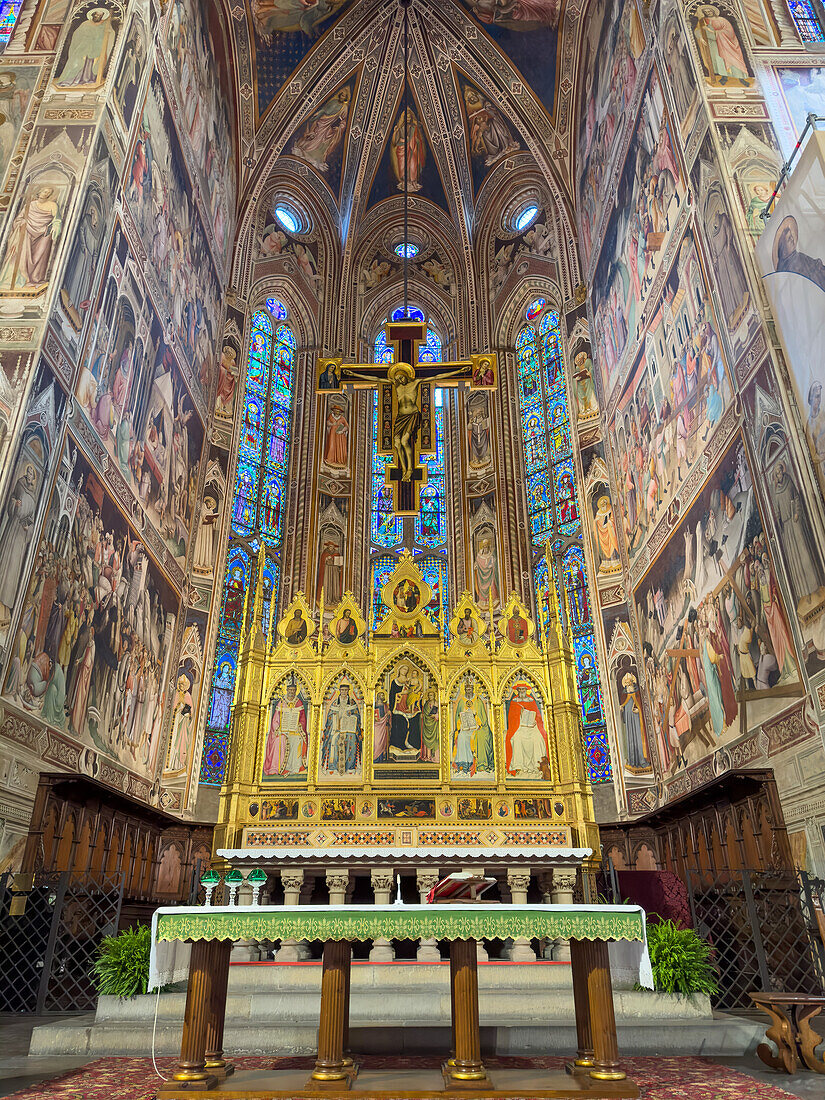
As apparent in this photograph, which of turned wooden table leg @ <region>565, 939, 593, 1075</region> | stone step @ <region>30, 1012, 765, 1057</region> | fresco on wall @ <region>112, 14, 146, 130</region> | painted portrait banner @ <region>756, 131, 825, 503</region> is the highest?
fresco on wall @ <region>112, 14, 146, 130</region>

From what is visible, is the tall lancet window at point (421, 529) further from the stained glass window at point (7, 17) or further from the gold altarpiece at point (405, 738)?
the stained glass window at point (7, 17)

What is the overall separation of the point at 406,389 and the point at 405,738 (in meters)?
7.63

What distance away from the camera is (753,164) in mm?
11086

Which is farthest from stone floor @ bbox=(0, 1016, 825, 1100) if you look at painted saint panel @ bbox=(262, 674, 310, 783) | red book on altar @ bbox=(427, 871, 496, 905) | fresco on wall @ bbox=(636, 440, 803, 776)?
fresco on wall @ bbox=(636, 440, 803, 776)

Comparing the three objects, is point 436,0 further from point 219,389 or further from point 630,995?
point 630,995

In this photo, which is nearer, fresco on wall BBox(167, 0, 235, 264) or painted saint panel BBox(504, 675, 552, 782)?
painted saint panel BBox(504, 675, 552, 782)

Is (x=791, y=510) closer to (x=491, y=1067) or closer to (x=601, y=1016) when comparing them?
(x=601, y=1016)

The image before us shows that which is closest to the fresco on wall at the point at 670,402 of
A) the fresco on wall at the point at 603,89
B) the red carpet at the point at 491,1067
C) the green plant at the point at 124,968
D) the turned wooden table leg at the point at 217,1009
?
the fresco on wall at the point at 603,89

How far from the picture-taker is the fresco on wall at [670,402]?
A: 11906 millimetres

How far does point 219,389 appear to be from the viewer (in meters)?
18.9

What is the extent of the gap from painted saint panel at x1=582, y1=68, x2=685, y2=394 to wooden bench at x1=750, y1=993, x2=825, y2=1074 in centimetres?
1157

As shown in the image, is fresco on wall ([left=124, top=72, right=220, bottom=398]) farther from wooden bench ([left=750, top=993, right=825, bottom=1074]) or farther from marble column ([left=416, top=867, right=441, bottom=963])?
wooden bench ([left=750, top=993, right=825, bottom=1074])

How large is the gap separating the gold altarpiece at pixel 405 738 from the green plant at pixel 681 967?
233cm

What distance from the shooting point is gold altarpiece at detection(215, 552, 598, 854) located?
9.12 meters
